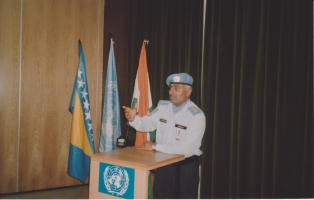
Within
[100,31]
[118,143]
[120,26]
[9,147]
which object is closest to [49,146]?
[9,147]

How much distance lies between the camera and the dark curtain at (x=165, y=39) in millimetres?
3152

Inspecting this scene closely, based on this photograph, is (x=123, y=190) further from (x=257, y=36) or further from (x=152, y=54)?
(x=152, y=54)

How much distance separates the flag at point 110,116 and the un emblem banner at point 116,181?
1.44m

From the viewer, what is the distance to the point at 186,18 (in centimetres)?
326

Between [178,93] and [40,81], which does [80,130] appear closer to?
[40,81]

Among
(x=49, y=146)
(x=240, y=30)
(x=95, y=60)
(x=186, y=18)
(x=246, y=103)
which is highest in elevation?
(x=186, y=18)

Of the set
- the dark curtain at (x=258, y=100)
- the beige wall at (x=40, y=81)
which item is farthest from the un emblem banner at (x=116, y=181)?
the beige wall at (x=40, y=81)

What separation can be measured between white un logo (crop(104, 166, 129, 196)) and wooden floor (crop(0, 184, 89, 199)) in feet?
5.63

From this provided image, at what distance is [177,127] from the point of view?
2408 mm

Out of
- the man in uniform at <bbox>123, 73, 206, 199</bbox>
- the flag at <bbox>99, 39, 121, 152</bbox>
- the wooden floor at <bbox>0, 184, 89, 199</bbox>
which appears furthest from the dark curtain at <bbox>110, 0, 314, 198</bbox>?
the wooden floor at <bbox>0, 184, 89, 199</bbox>

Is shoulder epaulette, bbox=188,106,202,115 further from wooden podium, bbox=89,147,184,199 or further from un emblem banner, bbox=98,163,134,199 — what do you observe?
un emblem banner, bbox=98,163,134,199

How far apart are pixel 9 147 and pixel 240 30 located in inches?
122

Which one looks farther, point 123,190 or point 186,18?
point 186,18

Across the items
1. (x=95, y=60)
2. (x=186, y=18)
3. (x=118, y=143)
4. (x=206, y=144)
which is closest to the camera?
(x=206, y=144)
